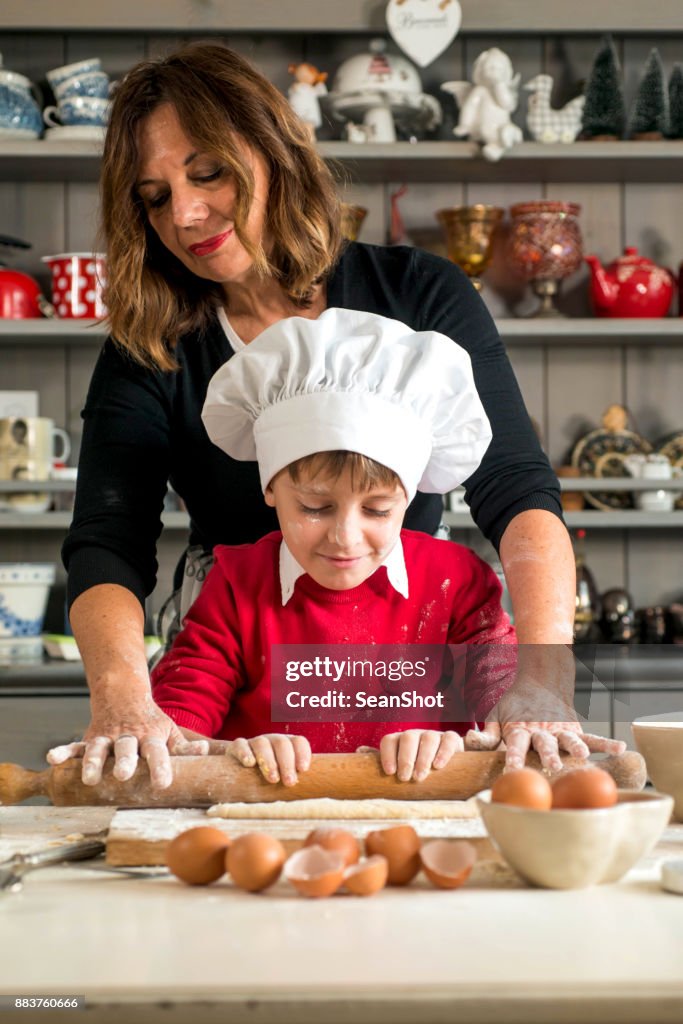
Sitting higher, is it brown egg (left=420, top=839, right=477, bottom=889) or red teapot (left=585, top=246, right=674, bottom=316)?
red teapot (left=585, top=246, right=674, bottom=316)

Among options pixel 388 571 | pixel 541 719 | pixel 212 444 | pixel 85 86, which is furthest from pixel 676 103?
pixel 541 719

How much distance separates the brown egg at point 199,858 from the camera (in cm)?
77

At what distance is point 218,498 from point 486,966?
1.02m

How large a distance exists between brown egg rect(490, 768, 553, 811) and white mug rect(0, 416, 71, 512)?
2204 mm

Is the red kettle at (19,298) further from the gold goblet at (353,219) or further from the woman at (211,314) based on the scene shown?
the woman at (211,314)

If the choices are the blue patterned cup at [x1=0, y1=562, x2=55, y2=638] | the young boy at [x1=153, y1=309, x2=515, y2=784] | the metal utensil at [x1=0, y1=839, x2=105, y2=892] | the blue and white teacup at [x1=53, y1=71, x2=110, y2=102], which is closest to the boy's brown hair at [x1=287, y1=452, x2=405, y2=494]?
the young boy at [x1=153, y1=309, x2=515, y2=784]

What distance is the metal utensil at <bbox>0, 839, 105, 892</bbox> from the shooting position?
30.4 inches

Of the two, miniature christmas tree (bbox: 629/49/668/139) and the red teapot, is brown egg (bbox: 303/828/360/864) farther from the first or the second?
miniature christmas tree (bbox: 629/49/668/139)

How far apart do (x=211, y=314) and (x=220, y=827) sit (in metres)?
0.85

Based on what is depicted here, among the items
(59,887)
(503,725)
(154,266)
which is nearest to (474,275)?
(154,266)

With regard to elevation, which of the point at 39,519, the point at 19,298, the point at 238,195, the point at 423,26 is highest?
the point at 423,26

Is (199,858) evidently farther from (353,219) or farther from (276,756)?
(353,219)

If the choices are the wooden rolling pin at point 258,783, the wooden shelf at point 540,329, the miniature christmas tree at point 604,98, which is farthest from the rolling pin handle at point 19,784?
the miniature christmas tree at point 604,98

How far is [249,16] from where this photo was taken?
2840 mm
